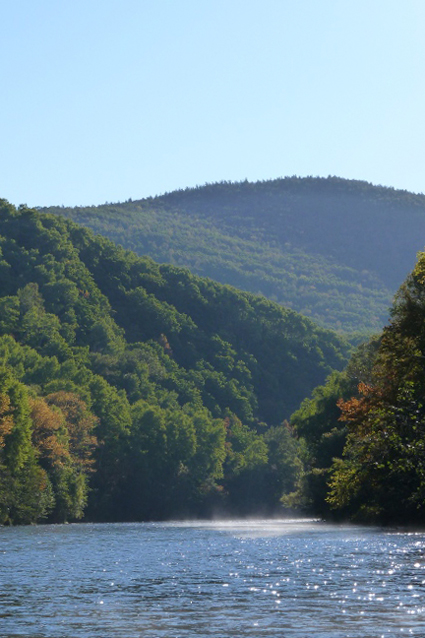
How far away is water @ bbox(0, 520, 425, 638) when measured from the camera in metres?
35.4

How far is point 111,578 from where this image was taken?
51.6 m

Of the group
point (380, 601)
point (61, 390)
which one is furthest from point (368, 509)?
point (61, 390)

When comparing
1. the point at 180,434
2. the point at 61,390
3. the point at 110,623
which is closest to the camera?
the point at 110,623

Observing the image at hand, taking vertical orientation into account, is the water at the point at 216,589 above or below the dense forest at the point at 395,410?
below

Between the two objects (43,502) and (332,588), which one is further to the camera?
(43,502)

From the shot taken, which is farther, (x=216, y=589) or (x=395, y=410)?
(x=395, y=410)

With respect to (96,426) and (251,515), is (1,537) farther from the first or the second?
(251,515)

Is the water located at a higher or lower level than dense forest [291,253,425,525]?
lower

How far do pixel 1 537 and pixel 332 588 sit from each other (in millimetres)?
47180

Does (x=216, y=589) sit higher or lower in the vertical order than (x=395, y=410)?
lower

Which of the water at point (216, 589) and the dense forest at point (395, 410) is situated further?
the dense forest at point (395, 410)

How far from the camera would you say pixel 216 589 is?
4659 centimetres

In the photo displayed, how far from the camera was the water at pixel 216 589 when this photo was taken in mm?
35375

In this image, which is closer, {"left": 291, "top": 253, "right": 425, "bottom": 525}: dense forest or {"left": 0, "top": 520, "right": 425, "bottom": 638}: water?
{"left": 0, "top": 520, "right": 425, "bottom": 638}: water
